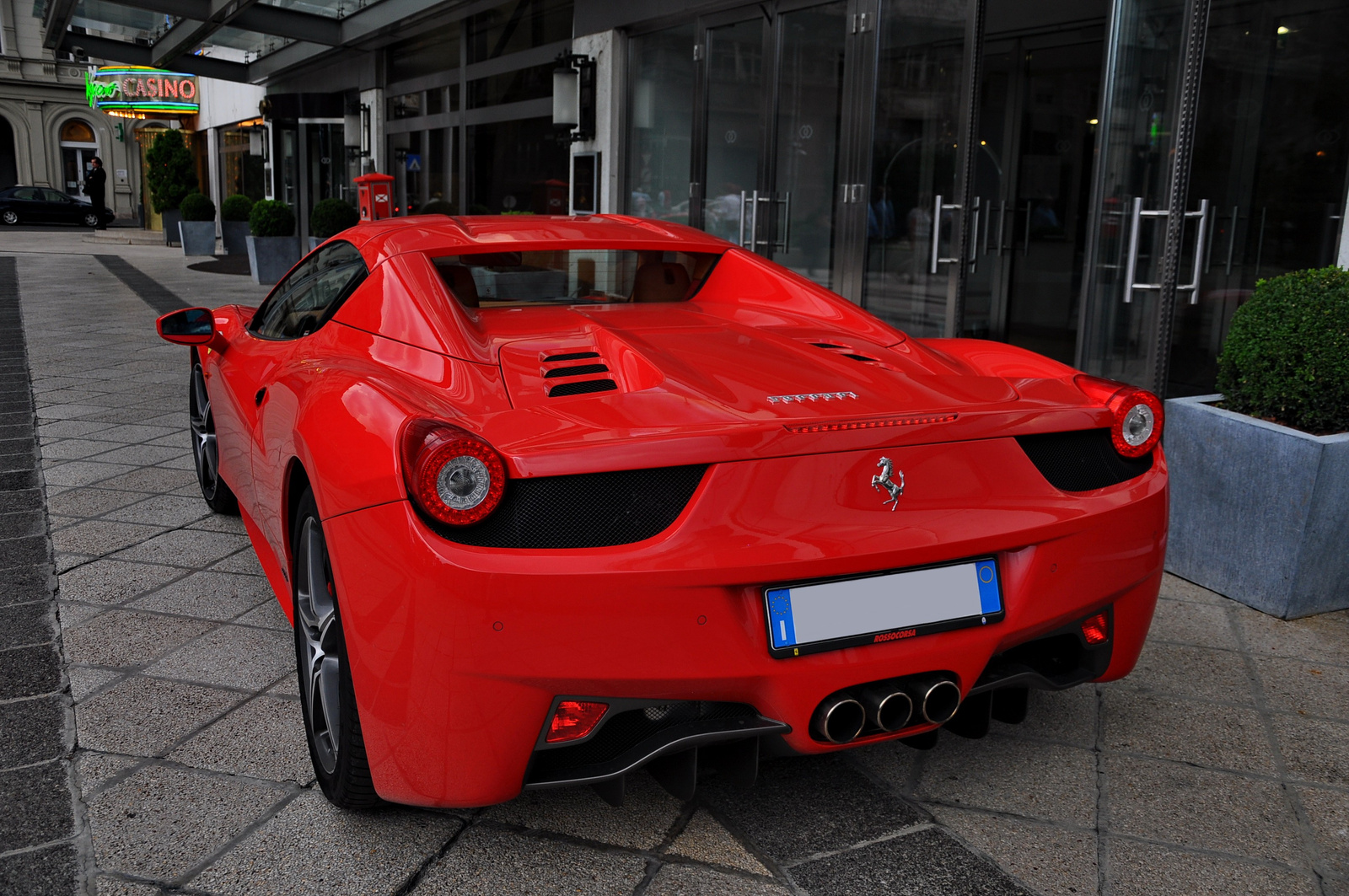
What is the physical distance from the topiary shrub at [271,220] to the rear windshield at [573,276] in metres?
12.8

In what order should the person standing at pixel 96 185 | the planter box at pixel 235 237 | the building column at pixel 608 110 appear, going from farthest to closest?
1. the person standing at pixel 96 185
2. the planter box at pixel 235 237
3. the building column at pixel 608 110

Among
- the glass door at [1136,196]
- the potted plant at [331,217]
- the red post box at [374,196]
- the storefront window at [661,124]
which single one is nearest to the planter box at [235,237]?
the potted plant at [331,217]

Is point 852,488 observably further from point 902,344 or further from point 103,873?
point 103,873

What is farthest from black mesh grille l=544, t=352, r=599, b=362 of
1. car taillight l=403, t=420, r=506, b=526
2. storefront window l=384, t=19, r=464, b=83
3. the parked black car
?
the parked black car

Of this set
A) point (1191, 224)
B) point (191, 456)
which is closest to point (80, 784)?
point (191, 456)

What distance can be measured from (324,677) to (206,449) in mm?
2523

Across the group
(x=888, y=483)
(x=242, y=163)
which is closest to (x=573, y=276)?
(x=888, y=483)

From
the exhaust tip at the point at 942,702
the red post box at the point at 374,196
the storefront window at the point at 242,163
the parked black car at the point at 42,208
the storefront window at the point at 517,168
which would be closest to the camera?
the exhaust tip at the point at 942,702

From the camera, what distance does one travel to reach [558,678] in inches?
72.9

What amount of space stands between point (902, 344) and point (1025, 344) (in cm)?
681

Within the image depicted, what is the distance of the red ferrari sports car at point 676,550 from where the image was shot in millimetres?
1852

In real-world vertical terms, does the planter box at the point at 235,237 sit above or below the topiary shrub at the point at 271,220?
below

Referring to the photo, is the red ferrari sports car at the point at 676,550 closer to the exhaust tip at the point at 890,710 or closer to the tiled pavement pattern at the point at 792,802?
the exhaust tip at the point at 890,710

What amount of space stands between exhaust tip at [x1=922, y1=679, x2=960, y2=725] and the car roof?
5.52 ft
